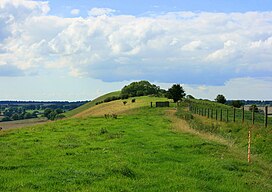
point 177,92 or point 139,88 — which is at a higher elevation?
point 139,88

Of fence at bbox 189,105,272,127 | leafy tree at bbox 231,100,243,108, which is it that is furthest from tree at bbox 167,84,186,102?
fence at bbox 189,105,272,127

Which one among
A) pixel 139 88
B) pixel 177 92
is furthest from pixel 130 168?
pixel 139 88

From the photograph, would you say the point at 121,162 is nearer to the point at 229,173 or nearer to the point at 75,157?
the point at 75,157

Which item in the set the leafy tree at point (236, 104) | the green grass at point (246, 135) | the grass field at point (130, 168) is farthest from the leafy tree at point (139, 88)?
the grass field at point (130, 168)

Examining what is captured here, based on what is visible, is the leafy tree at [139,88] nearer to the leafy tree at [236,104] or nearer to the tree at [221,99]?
the tree at [221,99]

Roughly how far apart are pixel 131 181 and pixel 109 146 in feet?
28.6

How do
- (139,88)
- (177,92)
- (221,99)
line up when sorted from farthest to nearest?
(139,88), (221,99), (177,92)

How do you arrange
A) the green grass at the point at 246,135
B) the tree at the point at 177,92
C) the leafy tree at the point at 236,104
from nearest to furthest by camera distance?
the green grass at the point at 246,135
the tree at the point at 177,92
the leafy tree at the point at 236,104

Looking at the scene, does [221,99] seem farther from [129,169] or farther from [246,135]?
[129,169]

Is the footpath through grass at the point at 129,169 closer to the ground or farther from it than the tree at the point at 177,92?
closer to the ground

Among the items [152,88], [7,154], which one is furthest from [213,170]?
[152,88]

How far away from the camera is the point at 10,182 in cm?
1187

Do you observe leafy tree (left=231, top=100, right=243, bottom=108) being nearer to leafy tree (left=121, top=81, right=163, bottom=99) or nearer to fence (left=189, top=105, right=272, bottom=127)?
leafy tree (left=121, top=81, right=163, bottom=99)

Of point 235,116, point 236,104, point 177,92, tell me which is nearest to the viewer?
point 235,116
